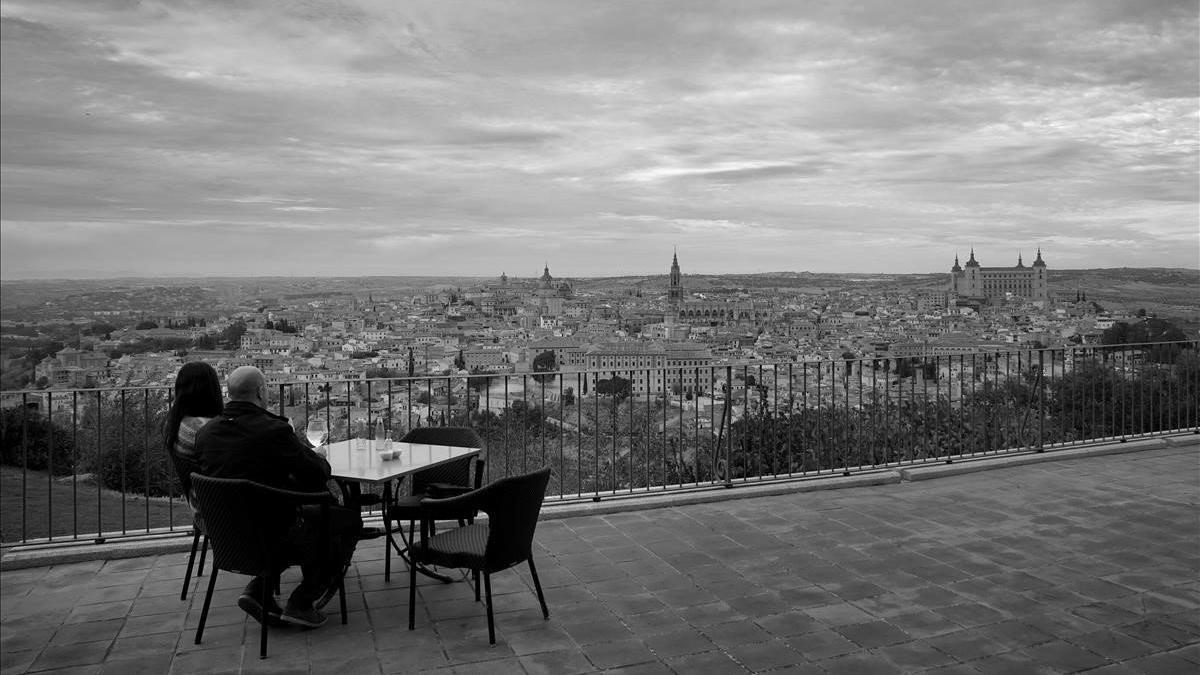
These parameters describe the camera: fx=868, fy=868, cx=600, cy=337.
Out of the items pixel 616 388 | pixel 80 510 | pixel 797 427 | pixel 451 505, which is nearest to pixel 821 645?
pixel 451 505

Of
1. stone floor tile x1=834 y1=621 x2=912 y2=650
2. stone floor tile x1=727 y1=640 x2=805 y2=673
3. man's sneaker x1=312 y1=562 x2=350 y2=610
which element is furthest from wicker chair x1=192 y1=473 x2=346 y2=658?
stone floor tile x1=834 y1=621 x2=912 y2=650

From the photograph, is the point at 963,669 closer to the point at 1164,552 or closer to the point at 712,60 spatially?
the point at 1164,552

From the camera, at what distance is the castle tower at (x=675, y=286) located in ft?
64.7

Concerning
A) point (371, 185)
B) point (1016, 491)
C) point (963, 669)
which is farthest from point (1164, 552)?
point (371, 185)

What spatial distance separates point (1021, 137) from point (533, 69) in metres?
7.35

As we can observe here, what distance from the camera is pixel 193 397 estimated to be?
4.38 m

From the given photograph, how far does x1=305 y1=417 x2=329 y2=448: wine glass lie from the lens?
15.9 feet

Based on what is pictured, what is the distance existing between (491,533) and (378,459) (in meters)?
1.14

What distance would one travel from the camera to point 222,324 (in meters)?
8.89

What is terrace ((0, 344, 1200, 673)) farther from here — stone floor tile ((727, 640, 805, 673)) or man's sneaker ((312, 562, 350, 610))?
man's sneaker ((312, 562, 350, 610))

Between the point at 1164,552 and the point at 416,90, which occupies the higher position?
the point at 416,90

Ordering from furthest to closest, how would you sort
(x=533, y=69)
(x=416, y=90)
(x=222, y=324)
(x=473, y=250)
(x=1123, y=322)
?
(x=473, y=250) < (x=533, y=69) < (x=416, y=90) < (x=1123, y=322) < (x=222, y=324)

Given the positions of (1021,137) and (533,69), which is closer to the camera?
(533,69)

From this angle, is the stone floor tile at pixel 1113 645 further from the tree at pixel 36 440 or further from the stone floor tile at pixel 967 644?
the tree at pixel 36 440
